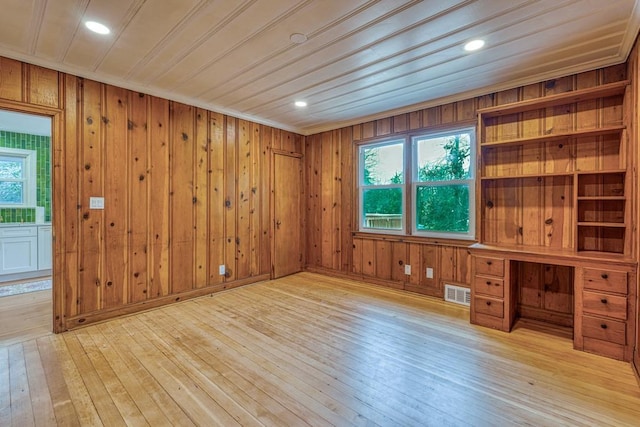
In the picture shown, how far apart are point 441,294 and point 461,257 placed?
1.85 feet

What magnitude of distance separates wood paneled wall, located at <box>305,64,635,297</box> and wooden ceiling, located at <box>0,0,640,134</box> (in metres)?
0.16

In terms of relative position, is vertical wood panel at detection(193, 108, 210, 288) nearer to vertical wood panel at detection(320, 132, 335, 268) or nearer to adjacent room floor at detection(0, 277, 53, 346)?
adjacent room floor at detection(0, 277, 53, 346)

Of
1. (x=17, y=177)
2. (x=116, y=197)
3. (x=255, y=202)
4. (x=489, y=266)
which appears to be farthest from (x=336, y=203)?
(x=17, y=177)

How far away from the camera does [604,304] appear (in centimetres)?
232

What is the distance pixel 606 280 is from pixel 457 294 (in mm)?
1472

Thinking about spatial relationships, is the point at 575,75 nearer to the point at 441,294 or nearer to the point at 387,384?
the point at 441,294

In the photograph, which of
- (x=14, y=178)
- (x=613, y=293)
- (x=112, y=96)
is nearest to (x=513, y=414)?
(x=613, y=293)

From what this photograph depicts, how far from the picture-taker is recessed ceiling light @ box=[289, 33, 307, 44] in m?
2.25

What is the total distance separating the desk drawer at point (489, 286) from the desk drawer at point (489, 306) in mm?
68

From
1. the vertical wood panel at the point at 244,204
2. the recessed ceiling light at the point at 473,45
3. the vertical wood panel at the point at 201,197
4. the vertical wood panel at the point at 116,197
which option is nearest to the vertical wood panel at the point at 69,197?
the vertical wood panel at the point at 116,197

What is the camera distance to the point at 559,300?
9.73ft

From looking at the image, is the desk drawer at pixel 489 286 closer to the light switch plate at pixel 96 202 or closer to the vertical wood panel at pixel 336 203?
the vertical wood panel at pixel 336 203

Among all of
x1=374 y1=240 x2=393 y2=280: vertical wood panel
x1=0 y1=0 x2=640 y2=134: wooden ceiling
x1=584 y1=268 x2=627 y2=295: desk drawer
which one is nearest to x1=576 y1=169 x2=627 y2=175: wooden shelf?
x1=584 y1=268 x2=627 y2=295: desk drawer

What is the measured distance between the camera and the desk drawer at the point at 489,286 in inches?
111
